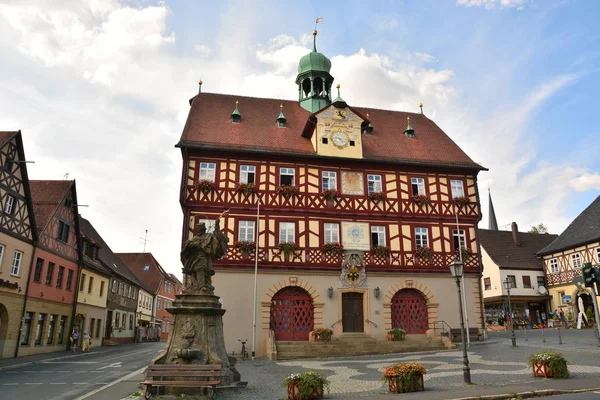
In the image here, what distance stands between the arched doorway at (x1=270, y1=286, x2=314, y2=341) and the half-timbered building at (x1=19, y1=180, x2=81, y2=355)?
14.0 m

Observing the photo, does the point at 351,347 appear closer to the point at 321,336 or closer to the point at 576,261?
the point at 321,336

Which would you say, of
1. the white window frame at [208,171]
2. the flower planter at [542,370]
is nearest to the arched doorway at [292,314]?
the white window frame at [208,171]

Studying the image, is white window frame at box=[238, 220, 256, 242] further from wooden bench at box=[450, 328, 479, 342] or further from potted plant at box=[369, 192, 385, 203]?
wooden bench at box=[450, 328, 479, 342]

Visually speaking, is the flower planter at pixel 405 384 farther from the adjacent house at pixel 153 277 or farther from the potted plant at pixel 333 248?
the adjacent house at pixel 153 277

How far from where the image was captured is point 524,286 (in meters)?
44.5

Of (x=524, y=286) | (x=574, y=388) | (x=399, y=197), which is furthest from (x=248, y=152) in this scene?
(x=524, y=286)

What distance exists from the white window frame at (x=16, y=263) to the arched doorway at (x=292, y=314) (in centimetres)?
1380

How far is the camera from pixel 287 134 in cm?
2897

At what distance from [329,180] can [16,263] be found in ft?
58.2

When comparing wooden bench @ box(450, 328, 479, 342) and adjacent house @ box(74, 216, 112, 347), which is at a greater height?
adjacent house @ box(74, 216, 112, 347)

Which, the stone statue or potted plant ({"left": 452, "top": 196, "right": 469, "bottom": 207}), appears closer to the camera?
the stone statue

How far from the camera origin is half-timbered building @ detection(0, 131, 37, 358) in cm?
2389

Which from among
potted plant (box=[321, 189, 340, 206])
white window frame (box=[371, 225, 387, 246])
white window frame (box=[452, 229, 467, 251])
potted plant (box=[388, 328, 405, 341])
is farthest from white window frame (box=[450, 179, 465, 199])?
potted plant (box=[388, 328, 405, 341])

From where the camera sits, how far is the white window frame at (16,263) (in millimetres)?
24797
